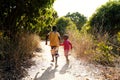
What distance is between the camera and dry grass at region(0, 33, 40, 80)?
9.48 metres

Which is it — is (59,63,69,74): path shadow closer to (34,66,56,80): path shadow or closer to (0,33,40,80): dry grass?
(34,66,56,80): path shadow

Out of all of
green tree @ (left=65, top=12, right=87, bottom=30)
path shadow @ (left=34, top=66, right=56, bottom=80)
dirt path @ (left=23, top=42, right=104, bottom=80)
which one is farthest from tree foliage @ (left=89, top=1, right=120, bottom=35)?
green tree @ (left=65, top=12, right=87, bottom=30)

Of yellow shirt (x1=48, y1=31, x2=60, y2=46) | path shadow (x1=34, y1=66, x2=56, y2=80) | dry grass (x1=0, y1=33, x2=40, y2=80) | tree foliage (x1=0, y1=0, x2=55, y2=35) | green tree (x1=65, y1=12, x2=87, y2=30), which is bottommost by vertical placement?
path shadow (x1=34, y1=66, x2=56, y2=80)

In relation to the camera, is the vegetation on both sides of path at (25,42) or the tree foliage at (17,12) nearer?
the vegetation on both sides of path at (25,42)

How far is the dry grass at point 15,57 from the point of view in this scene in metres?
9.48

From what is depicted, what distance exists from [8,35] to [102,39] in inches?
152

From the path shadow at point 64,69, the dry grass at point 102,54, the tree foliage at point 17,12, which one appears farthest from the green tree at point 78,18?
the path shadow at point 64,69

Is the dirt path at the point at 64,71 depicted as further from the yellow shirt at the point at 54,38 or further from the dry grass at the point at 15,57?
the yellow shirt at the point at 54,38

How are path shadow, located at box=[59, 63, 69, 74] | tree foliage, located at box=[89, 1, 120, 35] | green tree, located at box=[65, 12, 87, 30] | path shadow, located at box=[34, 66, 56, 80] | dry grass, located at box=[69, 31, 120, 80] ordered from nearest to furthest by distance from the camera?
dry grass, located at box=[69, 31, 120, 80], path shadow, located at box=[34, 66, 56, 80], path shadow, located at box=[59, 63, 69, 74], tree foliage, located at box=[89, 1, 120, 35], green tree, located at box=[65, 12, 87, 30]

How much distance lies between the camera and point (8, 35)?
1264 cm

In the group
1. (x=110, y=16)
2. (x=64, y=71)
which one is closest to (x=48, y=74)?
(x=64, y=71)

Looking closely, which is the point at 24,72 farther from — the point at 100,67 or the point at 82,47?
the point at 82,47

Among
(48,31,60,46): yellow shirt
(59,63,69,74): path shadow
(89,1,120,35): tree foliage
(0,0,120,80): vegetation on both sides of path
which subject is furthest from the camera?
(89,1,120,35): tree foliage

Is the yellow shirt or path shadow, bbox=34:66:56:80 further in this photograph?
the yellow shirt
